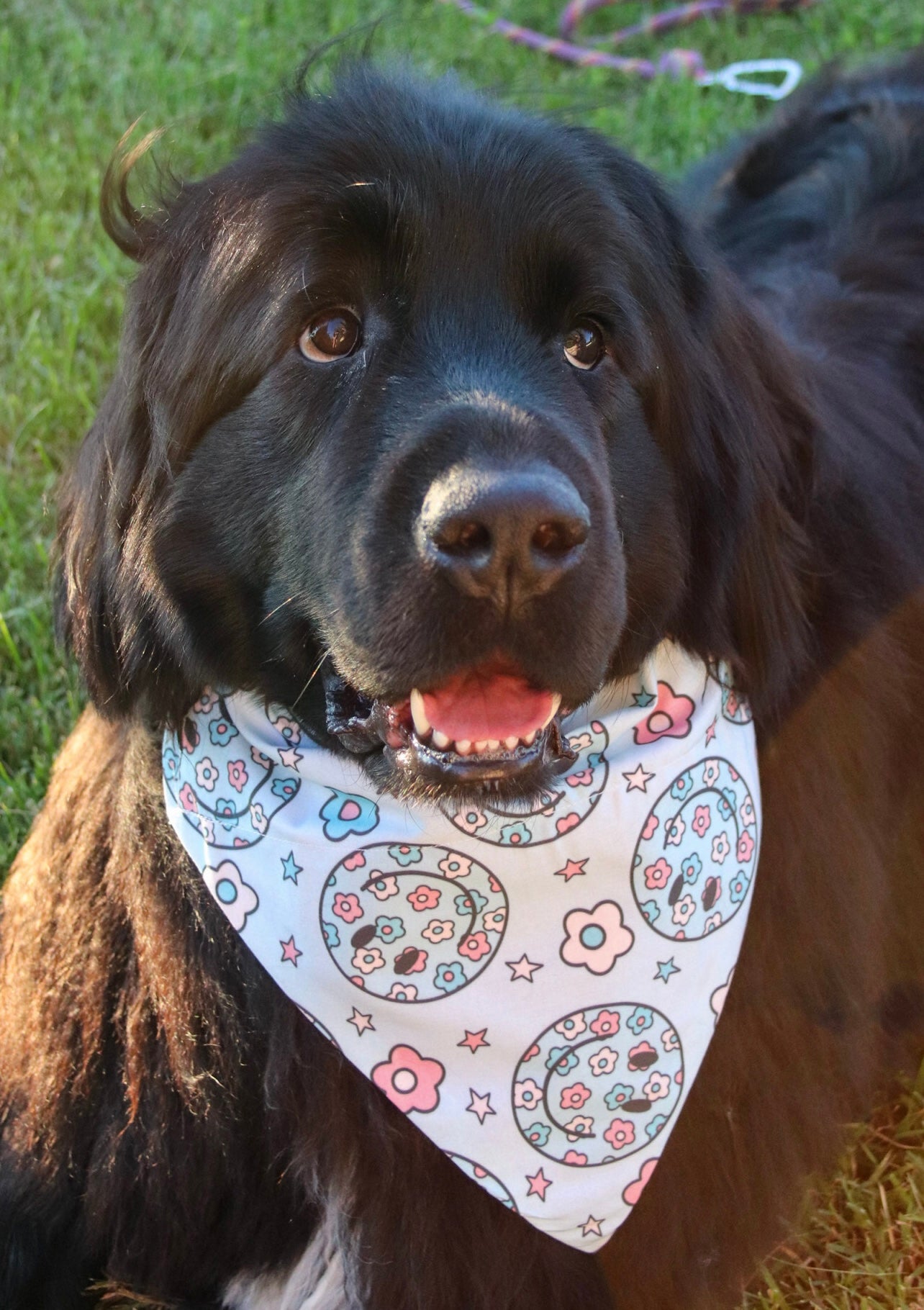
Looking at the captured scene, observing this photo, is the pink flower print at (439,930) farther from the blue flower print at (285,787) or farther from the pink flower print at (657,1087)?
the pink flower print at (657,1087)

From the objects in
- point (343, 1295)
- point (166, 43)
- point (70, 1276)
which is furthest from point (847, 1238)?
point (166, 43)

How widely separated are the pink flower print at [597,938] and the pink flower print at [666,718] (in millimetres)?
261

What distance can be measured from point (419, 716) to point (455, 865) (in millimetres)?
300

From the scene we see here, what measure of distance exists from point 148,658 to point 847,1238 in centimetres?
149

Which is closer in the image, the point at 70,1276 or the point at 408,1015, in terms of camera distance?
the point at 408,1015

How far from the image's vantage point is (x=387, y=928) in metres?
2.12

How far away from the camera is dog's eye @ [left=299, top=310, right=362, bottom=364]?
1993 millimetres

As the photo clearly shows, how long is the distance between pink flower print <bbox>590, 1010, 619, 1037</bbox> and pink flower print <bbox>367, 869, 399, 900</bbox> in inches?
14.6

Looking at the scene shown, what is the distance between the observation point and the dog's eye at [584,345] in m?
2.06

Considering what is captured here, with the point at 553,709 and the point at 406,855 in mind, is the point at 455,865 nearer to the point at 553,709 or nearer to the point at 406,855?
the point at 406,855

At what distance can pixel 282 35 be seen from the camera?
5.11 m

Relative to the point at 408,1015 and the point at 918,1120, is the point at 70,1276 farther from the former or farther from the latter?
the point at 918,1120

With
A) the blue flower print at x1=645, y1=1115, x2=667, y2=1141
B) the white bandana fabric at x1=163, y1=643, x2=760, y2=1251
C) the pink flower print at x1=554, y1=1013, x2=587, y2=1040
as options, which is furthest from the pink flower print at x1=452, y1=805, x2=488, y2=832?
the blue flower print at x1=645, y1=1115, x2=667, y2=1141

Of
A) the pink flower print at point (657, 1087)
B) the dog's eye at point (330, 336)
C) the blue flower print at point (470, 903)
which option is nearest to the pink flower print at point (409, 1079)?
the blue flower print at point (470, 903)
